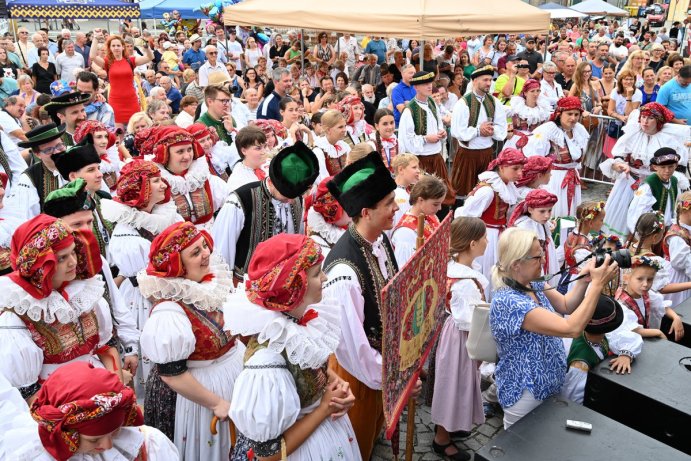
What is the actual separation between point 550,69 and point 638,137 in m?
3.88

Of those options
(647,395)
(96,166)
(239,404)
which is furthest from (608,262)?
(96,166)

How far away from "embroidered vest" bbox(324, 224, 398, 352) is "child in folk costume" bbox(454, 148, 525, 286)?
2699mm

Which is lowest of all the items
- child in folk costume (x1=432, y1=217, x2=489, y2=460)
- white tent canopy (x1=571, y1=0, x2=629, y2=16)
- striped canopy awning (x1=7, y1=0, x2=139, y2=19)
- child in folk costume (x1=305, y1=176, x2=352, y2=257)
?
child in folk costume (x1=432, y1=217, x2=489, y2=460)

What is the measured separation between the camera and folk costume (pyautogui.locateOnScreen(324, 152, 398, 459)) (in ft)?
10.9

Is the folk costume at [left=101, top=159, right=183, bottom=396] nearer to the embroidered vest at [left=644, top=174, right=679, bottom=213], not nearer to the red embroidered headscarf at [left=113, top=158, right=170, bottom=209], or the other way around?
the red embroidered headscarf at [left=113, top=158, right=170, bottom=209]

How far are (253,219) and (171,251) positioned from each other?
1.61 metres

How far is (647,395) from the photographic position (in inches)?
132

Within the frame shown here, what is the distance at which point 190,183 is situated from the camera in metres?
5.23

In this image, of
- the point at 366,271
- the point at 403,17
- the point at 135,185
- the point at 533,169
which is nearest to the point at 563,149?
the point at 533,169

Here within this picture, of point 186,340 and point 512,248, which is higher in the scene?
point 512,248

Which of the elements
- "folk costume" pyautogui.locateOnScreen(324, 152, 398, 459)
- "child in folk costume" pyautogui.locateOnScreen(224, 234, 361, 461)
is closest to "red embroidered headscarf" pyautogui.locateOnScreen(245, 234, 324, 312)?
"child in folk costume" pyautogui.locateOnScreen(224, 234, 361, 461)

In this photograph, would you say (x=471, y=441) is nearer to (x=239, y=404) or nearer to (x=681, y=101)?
(x=239, y=404)

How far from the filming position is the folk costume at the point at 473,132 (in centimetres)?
873

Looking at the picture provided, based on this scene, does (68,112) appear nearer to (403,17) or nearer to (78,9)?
(403,17)
